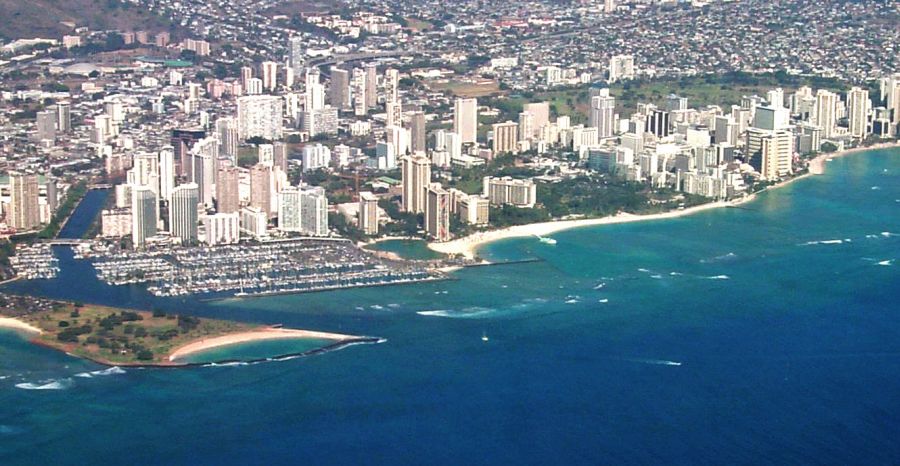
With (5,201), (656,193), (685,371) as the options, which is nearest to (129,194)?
(5,201)

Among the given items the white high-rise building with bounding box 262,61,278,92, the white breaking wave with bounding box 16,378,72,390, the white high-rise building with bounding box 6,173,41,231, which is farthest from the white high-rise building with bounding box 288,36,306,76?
the white breaking wave with bounding box 16,378,72,390

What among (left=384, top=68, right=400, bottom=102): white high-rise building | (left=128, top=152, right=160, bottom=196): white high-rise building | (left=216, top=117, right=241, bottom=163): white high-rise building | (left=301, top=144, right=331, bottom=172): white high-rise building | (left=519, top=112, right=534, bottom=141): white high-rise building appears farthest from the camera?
(left=384, top=68, right=400, bottom=102): white high-rise building

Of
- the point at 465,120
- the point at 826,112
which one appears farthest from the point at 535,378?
the point at 826,112

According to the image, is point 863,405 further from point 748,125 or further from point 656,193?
point 748,125

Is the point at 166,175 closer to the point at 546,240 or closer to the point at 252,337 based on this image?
the point at 546,240

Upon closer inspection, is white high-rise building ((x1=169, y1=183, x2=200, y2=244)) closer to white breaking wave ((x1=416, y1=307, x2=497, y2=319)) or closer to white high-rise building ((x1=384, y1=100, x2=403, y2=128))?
white breaking wave ((x1=416, y1=307, x2=497, y2=319))
